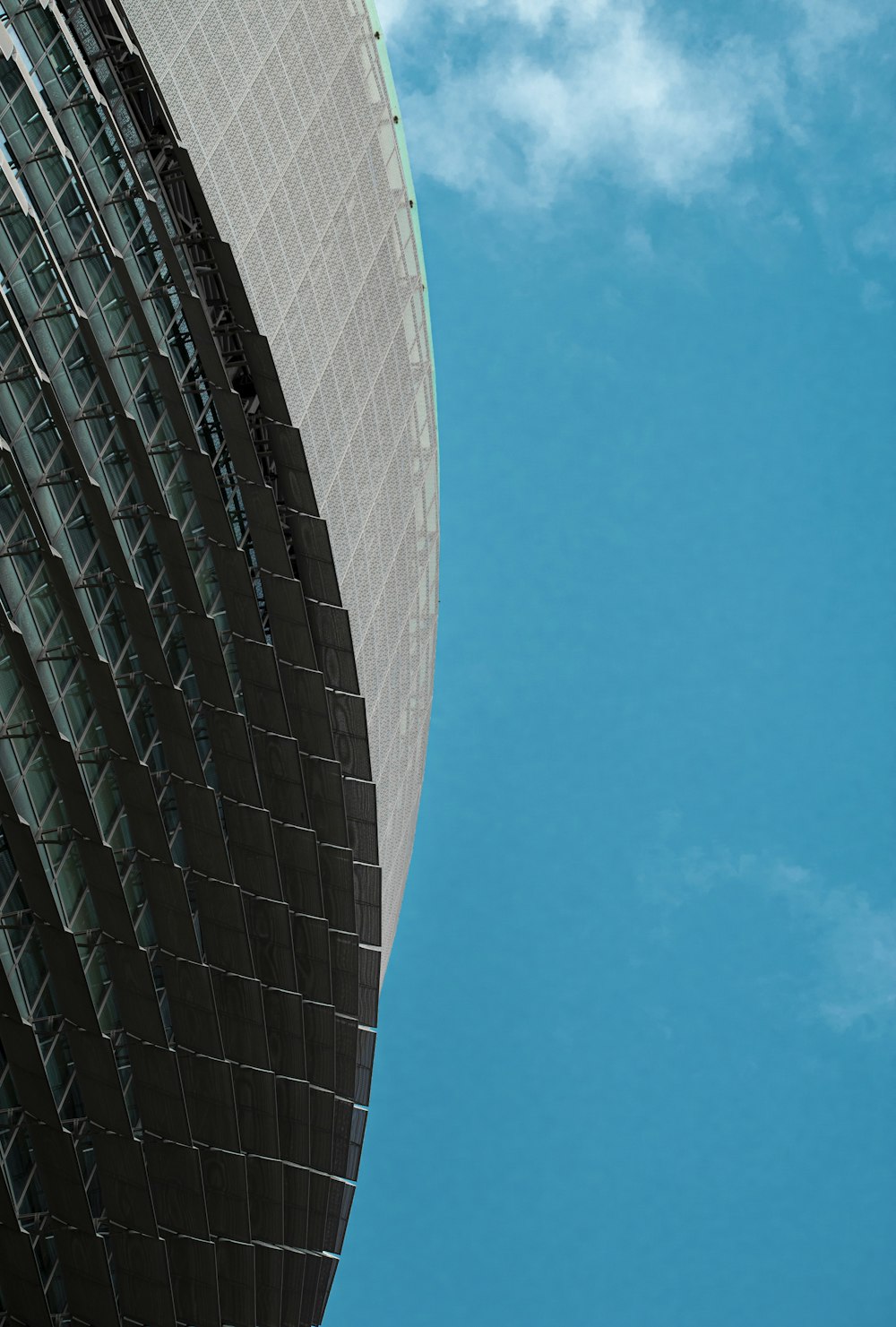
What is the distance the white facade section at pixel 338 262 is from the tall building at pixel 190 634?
121mm

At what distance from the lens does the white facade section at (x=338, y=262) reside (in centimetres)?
3400

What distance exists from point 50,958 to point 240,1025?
831 centimetres

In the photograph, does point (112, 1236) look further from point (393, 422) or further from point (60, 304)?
point (393, 422)

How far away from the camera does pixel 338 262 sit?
1556 inches

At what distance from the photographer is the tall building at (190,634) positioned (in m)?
27.6

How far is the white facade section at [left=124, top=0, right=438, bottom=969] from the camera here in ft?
112

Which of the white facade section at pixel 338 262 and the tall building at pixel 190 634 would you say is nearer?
the tall building at pixel 190 634

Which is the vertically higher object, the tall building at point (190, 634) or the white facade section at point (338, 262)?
the white facade section at point (338, 262)

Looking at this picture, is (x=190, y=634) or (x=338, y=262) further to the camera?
(x=338, y=262)

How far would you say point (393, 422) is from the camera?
1775 inches

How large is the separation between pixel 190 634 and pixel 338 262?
43.6 ft

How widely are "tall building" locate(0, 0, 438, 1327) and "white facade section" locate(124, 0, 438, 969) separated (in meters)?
0.12

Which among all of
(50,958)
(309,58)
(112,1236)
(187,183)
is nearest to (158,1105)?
(112,1236)

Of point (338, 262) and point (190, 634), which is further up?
point (338, 262)
